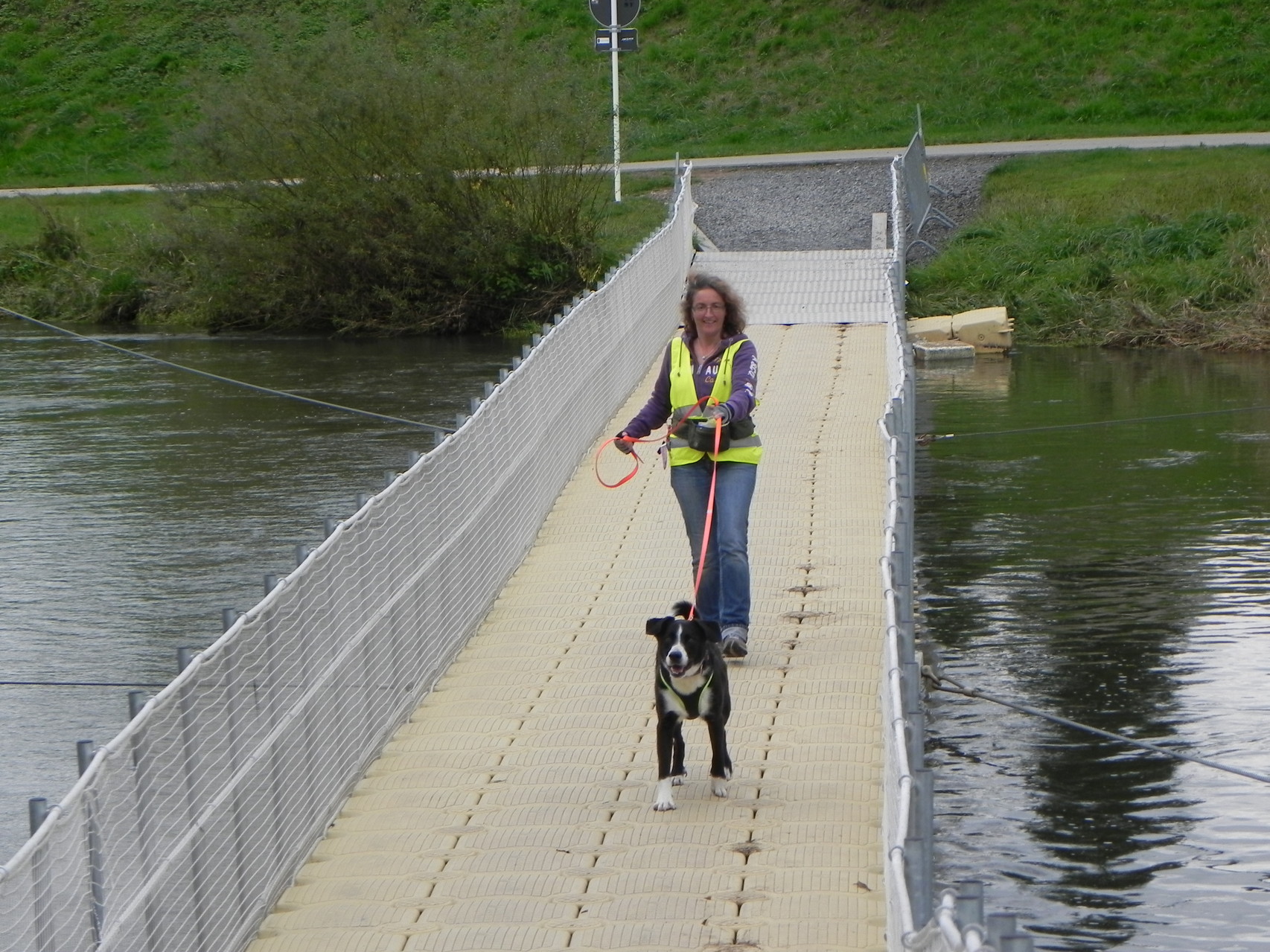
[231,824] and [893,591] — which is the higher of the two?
[893,591]

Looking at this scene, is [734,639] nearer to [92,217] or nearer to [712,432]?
[712,432]

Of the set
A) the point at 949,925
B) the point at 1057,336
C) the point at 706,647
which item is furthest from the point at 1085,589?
the point at 1057,336

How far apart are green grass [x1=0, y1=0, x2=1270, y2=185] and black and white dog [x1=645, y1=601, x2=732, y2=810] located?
2774cm

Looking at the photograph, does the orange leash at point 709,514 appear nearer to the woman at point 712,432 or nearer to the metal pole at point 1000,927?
the woman at point 712,432

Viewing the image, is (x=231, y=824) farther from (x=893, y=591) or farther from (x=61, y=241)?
(x=61, y=241)

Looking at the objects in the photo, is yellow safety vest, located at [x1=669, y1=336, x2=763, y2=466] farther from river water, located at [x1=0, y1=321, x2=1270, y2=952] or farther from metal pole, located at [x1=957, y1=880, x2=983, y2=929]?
metal pole, located at [x1=957, y1=880, x2=983, y2=929]

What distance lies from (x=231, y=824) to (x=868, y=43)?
37666mm

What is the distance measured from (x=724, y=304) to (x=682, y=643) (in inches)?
85.4

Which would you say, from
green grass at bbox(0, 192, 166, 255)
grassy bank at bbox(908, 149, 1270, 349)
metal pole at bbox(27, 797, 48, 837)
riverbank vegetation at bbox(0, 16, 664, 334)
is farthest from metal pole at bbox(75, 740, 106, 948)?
green grass at bbox(0, 192, 166, 255)

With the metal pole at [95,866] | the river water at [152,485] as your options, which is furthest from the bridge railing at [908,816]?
the river water at [152,485]

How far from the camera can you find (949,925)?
12.1 ft

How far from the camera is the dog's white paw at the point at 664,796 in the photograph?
6652mm

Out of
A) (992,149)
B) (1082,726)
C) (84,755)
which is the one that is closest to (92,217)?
(992,149)

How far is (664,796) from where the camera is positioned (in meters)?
6.65
